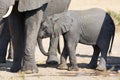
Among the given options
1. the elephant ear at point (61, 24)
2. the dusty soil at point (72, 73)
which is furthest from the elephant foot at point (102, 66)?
the elephant ear at point (61, 24)

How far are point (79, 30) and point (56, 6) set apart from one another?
1.01 m

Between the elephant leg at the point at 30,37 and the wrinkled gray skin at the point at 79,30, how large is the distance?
0.48 m

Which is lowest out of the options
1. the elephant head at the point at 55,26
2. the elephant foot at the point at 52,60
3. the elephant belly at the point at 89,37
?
the elephant foot at the point at 52,60

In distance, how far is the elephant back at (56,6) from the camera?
10.6m

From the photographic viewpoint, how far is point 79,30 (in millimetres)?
10023

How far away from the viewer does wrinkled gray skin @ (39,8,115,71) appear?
992cm

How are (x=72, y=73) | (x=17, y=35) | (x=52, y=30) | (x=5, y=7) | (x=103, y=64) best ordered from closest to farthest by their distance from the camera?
1. (x=5, y=7)
2. (x=72, y=73)
3. (x=17, y=35)
4. (x=52, y=30)
5. (x=103, y=64)

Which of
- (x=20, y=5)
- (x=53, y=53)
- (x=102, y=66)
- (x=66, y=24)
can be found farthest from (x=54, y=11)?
(x=20, y=5)

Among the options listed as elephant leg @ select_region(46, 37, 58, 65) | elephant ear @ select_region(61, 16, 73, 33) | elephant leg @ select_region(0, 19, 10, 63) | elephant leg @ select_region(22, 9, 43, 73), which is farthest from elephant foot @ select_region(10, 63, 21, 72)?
elephant leg @ select_region(0, 19, 10, 63)

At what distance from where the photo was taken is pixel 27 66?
31.3 feet

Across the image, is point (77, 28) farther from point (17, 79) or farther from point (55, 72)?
point (17, 79)

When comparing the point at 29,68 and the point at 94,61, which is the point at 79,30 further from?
the point at 29,68

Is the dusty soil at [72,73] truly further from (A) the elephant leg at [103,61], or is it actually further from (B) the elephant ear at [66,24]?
(B) the elephant ear at [66,24]

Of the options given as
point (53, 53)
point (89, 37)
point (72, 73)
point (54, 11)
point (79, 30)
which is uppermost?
point (54, 11)
